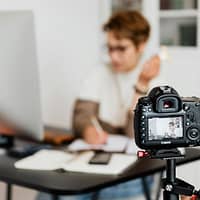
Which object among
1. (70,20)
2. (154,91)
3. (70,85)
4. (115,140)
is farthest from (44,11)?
(154,91)

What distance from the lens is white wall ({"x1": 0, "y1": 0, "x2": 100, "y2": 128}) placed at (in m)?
3.10

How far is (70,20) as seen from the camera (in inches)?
129

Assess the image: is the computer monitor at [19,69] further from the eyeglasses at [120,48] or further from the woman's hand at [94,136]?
the eyeglasses at [120,48]

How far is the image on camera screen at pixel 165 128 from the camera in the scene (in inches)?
36.0

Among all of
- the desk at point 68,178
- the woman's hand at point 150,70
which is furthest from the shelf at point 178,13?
the desk at point 68,178

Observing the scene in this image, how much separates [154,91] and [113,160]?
34.8 inches

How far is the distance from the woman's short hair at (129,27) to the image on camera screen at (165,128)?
1.44m

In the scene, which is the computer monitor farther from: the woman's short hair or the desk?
the woman's short hair

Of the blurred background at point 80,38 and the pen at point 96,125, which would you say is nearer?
the pen at point 96,125

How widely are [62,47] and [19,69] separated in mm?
1586

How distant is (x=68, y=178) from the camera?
5.37 feet

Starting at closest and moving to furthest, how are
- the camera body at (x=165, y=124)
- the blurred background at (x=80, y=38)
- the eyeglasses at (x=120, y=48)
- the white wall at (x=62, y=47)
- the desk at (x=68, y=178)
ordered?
the camera body at (x=165, y=124)
the desk at (x=68, y=178)
the eyeglasses at (x=120, y=48)
the blurred background at (x=80, y=38)
the white wall at (x=62, y=47)

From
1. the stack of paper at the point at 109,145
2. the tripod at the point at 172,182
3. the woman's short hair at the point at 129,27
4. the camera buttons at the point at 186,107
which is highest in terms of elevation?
the woman's short hair at the point at 129,27

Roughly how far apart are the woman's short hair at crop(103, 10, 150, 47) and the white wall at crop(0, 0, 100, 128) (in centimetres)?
81
